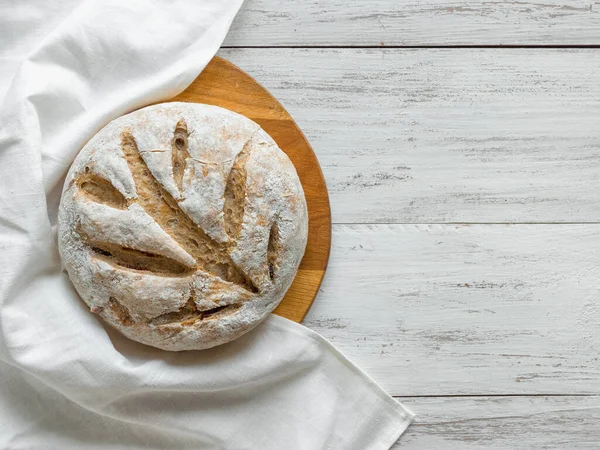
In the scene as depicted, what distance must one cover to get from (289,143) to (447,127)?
0.44 metres

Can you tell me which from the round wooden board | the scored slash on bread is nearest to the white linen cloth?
the round wooden board

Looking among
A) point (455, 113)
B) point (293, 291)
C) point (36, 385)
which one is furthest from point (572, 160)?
point (36, 385)

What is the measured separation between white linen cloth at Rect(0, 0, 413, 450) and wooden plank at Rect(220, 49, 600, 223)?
0.82 ft

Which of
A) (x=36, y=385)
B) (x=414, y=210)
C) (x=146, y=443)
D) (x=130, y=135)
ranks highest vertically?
(x=130, y=135)

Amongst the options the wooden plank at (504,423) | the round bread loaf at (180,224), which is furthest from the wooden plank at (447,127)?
the wooden plank at (504,423)

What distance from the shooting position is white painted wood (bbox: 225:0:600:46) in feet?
5.68

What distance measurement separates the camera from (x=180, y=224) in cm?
152

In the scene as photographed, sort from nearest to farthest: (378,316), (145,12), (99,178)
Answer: (99,178) → (145,12) → (378,316)

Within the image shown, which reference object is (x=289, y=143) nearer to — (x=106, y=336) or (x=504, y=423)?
(x=106, y=336)

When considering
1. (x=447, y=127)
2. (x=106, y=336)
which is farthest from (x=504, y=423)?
(x=106, y=336)

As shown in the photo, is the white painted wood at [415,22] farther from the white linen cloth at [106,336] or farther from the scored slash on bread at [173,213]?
the scored slash on bread at [173,213]

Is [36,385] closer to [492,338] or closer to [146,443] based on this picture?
[146,443]

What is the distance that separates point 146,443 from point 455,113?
119cm

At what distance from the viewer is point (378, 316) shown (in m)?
1.75
